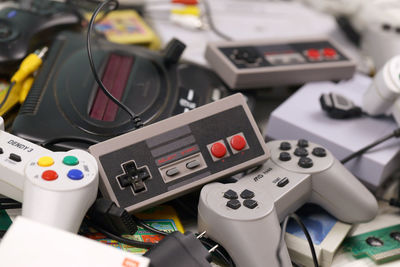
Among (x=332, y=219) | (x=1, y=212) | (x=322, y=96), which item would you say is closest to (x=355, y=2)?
(x=322, y=96)

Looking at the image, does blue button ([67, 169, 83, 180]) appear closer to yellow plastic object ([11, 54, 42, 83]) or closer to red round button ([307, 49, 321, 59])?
yellow plastic object ([11, 54, 42, 83])

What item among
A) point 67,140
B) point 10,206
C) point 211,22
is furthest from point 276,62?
point 10,206

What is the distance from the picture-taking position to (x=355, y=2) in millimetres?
1057

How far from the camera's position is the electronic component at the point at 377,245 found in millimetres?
623

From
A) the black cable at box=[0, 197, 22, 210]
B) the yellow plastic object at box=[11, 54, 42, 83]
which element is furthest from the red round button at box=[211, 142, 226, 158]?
the yellow plastic object at box=[11, 54, 42, 83]

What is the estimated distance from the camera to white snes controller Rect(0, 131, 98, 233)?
502 millimetres

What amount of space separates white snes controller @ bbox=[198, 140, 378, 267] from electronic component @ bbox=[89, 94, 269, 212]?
0.09 ft

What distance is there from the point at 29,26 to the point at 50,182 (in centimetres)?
44

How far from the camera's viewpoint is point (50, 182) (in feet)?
1.69

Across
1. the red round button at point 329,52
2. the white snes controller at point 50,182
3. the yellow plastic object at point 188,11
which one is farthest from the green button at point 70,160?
the yellow plastic object at point 188,11

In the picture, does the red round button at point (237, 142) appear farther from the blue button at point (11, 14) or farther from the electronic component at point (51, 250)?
the blue button at point (11, 14)

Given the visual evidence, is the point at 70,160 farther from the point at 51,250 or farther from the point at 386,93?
the point at 386,93

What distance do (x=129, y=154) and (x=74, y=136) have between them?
0.11 meters

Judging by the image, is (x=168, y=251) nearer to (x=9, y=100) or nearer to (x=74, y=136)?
(x=74, y=136)
